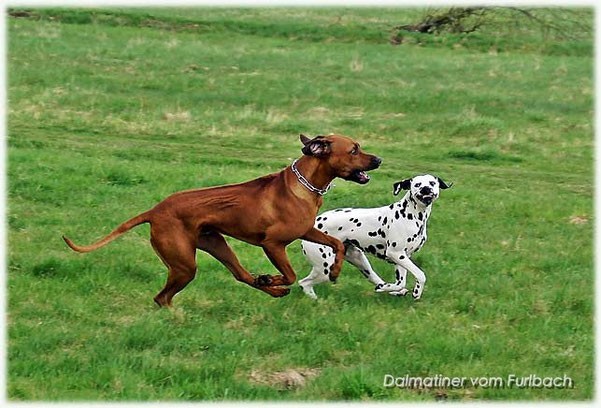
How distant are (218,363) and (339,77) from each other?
20.0 m

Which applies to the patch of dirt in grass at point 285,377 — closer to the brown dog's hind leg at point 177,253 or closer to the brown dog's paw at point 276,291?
the brown dog's paw at point 276,291

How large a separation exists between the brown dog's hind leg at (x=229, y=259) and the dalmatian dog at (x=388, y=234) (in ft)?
3.05

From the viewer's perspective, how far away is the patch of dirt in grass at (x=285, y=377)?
351 inches

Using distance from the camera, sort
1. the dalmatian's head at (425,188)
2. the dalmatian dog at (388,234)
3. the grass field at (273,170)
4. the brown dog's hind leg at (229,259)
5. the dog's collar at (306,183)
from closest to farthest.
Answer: the grass field at (273,170) → the dog's collar at (306,183) → the brown dog's hind leg at (229,259) → the dalmatian's head at (425,188) → the dalmatian dog at (388,234)

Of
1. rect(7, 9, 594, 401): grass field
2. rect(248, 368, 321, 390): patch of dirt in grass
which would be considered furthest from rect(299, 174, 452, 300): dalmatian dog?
rect(248, 368, 321, 390): patch of dirt in grass

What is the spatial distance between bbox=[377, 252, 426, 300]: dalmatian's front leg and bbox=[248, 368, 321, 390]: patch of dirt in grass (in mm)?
2231

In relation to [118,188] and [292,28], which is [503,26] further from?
[118,188]

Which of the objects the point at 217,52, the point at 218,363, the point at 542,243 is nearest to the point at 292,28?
the point at 217,52

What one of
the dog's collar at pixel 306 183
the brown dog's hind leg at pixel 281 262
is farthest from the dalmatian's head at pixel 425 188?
the brown dog's hind leg at pixel 281 262

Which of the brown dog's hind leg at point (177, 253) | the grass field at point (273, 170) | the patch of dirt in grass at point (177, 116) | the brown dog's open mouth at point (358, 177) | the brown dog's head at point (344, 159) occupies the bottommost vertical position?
the patch of dirt in grass at point (177, 116)

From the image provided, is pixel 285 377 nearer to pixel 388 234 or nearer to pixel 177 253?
pixel 177 253

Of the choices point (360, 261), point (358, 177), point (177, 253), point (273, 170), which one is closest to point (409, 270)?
point (360, 261)

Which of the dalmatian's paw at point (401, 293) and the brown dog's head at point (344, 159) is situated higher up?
the brown dog's head at point (344, 159)

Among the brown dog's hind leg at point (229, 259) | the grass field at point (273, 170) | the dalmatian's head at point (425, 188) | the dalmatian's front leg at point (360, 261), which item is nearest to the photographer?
the grass field at point (273, 170)
